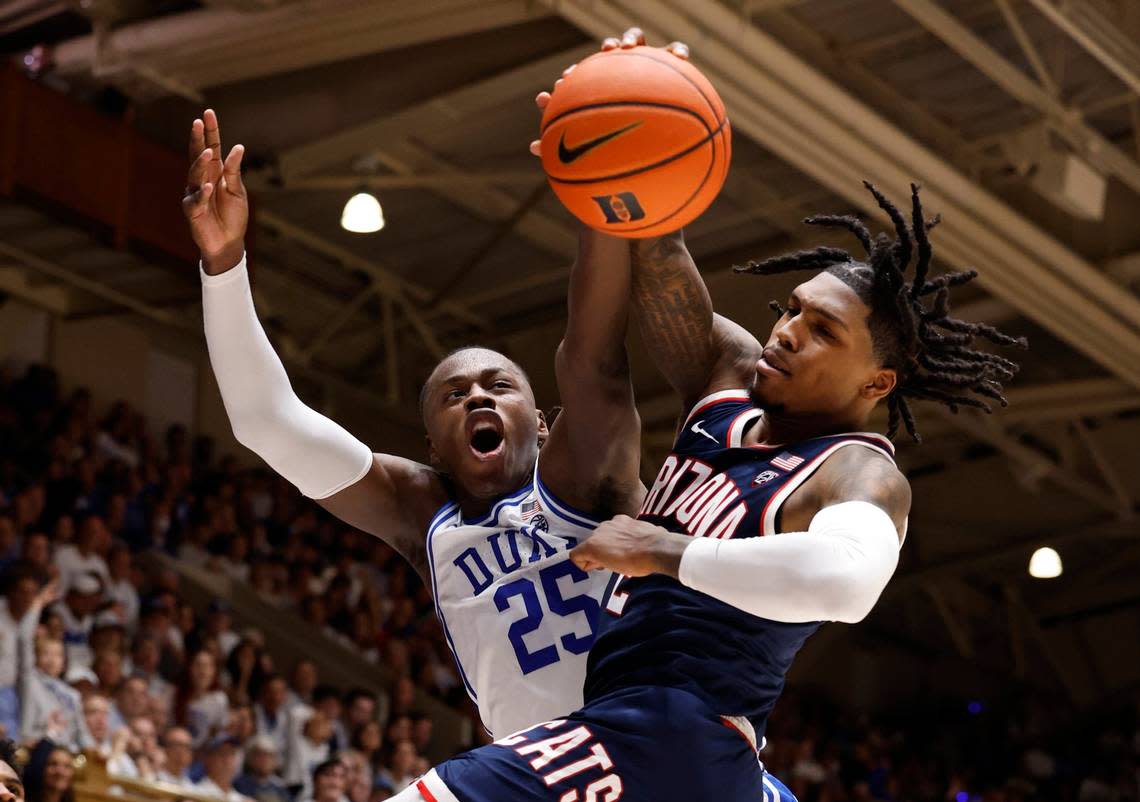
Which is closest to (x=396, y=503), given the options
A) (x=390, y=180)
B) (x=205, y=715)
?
(x=205, y=715)

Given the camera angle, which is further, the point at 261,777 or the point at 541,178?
the point at 541,178

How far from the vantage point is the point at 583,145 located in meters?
3.14

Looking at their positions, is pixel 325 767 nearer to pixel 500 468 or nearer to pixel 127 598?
pixel 127 598

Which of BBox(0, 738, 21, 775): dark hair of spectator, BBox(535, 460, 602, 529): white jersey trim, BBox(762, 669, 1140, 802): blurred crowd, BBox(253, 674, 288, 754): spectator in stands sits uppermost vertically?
BBox(762, 669, 1140, 802): blurred crowd

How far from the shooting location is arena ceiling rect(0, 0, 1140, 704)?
9.84 meters

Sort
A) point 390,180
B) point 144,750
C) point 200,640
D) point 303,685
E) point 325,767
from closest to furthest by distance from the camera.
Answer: point 144,750, point 325,767, point 200,640, point 303,685, point 390,180

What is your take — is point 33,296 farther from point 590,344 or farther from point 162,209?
point 590,344

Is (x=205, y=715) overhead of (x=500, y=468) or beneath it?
overhead

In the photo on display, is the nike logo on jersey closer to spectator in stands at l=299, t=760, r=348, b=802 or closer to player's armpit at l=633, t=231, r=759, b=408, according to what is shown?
player's armpit at l=633, t=231, r=759, b=408

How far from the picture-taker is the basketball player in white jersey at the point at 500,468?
3426 millimetres

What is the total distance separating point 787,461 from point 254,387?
1.17 meters

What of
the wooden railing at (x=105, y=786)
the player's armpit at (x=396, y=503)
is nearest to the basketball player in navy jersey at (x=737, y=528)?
the player's armpit at (x=396, y=503)

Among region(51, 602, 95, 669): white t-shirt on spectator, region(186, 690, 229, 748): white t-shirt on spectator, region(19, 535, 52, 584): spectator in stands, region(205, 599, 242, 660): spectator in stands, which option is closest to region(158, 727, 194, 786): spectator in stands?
region(186, 690, 229, 748): white t-shirt on spectator

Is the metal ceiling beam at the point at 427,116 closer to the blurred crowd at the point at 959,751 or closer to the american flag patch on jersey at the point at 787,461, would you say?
the blurred crowd at the point at 959,751
